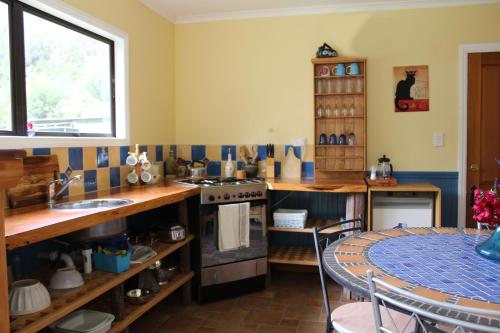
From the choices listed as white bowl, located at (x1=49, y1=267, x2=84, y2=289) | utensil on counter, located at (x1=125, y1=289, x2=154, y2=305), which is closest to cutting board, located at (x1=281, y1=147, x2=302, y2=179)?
utensil on counter, located at (x1=125, y1=289, x2=154, y2=305)

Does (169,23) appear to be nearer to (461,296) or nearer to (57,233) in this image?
(57,233)

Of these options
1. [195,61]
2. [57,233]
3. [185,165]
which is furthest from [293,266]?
[57,233]

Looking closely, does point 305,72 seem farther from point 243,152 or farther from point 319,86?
point 243,152

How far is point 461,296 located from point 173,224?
223 cm

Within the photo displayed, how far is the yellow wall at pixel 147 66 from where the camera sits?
348cm

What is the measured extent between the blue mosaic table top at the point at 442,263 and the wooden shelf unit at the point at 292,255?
1566mm

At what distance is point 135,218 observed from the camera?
3.54 meters

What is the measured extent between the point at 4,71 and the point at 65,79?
0.59m

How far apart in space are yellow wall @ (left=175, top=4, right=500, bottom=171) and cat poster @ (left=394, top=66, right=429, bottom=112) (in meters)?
0.06

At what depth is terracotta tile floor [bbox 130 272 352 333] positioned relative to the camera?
117 inches

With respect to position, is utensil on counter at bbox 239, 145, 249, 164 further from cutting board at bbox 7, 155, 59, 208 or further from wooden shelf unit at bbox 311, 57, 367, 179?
cutting board at bbox 7, 155, 59, 208

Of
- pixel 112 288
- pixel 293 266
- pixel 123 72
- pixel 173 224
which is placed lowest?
pixel 293 266

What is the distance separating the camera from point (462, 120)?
3857 millimetres

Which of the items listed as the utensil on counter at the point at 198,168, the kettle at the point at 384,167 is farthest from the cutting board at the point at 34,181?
the kettle at the point at 384,167
